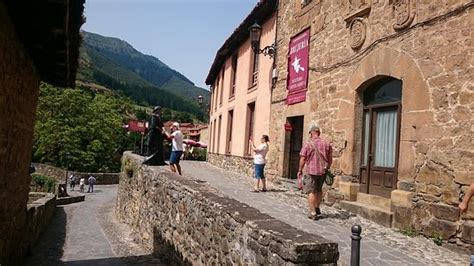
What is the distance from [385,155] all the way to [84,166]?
33.4 m

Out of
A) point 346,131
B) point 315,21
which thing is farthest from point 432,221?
point 315,21

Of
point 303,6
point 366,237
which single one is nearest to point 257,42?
point 303,6

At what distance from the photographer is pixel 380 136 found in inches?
294

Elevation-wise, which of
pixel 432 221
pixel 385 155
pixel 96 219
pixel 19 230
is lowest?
pixel 96 219

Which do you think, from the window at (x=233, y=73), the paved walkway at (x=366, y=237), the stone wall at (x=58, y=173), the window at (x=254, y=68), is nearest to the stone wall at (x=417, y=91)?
the paved walkway at (x=366, y=237)

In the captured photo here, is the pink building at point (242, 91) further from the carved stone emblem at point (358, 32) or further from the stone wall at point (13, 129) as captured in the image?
the stone wall at point (13, 129)

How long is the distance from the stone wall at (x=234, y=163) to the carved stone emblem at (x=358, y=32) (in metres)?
6.39

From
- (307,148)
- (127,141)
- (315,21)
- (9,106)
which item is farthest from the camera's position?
(127,141)

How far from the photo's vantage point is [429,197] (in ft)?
19.5

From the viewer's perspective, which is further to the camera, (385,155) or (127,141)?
(127,141)

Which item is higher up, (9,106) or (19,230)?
(9,106)

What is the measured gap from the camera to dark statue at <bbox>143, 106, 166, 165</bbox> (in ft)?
33.7

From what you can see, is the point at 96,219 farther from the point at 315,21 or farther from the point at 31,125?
the point at 315,21

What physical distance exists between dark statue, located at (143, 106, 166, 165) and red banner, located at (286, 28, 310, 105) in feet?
11.6
